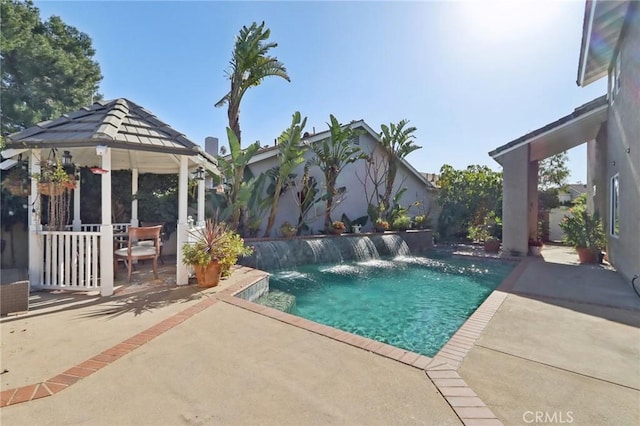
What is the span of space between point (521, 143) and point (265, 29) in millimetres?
11419

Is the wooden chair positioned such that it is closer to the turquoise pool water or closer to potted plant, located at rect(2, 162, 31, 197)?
potted plant, located at rect(2, 162, 31, 197)

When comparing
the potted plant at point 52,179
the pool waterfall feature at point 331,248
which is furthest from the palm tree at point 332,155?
the potted plant at point 52,179

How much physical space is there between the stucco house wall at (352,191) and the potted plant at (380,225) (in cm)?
171

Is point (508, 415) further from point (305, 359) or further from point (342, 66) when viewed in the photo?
point (342, 66)

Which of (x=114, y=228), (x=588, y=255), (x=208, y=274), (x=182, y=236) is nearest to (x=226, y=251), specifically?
Result: (x=208, y=274)

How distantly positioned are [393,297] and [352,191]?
39.6 feet

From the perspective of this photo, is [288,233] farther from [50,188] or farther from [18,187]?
[18,187]

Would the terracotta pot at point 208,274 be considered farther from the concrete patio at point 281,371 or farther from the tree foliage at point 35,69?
the tree foliage at point 35,69

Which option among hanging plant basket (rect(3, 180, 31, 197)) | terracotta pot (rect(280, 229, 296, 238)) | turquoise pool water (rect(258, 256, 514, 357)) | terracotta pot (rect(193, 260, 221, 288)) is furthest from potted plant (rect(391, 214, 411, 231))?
hanging plant basket (rect(3, 180, 31, 197))

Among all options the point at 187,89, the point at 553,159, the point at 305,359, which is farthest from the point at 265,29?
the point at 553,159

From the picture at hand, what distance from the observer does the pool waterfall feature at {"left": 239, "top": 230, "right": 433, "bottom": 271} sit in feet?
39.0

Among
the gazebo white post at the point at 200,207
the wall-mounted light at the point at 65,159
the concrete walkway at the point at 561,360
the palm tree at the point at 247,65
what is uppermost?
the palm tree at the point at 247,65

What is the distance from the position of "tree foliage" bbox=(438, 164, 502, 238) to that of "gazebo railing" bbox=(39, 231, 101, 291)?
743 inches

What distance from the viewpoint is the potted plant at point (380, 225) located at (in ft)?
58.3
